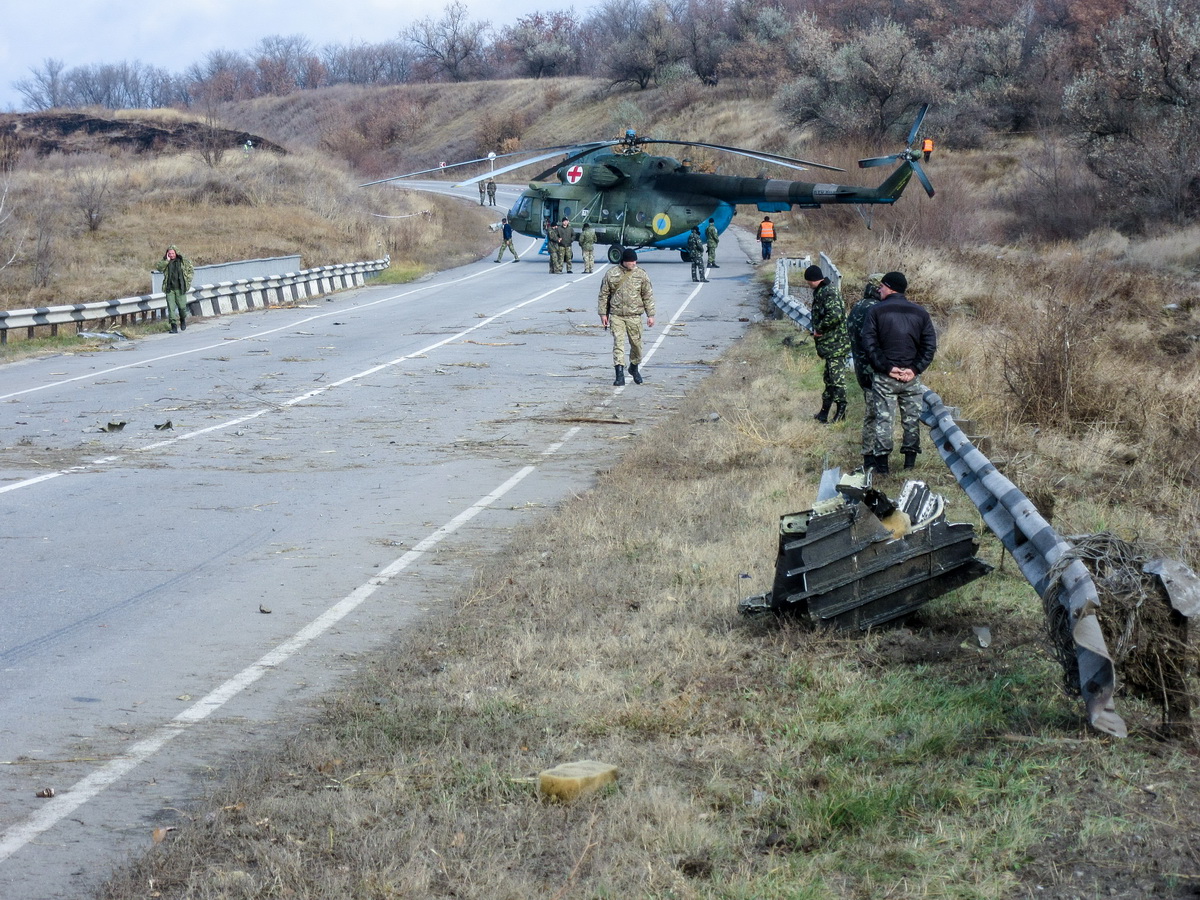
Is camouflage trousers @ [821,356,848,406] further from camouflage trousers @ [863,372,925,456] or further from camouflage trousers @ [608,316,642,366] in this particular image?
camouflage trousers @ [608,316,642,366]

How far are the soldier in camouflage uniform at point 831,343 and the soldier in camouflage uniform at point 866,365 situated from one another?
1.45 m

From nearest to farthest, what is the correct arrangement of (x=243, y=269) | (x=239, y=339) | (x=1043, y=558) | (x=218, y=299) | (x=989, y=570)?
(x=1043, y=558)
(x=989, y=570)
(x=239, y=339)
(x=218, y=299)
(x=243, y=269)

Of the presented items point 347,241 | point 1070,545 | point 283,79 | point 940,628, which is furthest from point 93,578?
point 283,79

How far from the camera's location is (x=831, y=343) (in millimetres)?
13656

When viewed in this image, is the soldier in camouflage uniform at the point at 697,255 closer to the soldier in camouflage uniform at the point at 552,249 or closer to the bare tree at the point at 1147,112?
the soldier in camouflage uniform at the point at 552,249

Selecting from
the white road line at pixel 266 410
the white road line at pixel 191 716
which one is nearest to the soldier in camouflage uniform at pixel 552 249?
the white road line at pixel 266 410

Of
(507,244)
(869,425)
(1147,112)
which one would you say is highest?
(1147,112)

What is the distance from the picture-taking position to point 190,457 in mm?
12547

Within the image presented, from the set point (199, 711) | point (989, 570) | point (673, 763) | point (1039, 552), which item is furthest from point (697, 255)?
point (673, 763)

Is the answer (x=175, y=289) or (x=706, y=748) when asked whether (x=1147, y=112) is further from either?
(x=706, y=748)

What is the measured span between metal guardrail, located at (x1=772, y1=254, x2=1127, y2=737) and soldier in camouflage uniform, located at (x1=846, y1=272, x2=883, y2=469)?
2.34 feet

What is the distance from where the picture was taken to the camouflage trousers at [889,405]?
34.7 ft

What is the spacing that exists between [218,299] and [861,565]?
25.6 metres

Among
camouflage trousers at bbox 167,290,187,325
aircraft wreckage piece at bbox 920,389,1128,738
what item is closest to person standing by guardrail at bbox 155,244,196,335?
camouflage trousers at bbox 167,290,187,325
